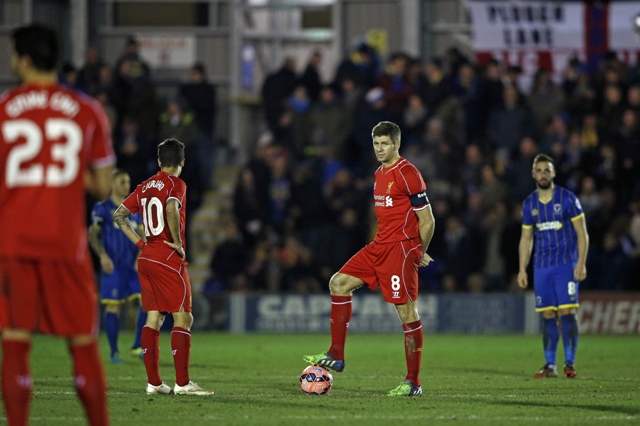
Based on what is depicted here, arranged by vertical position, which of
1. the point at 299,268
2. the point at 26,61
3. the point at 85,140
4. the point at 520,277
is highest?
the point at 26,61

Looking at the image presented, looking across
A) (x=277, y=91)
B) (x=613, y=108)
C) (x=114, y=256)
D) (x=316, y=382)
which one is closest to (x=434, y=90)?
(x=613, y=108)

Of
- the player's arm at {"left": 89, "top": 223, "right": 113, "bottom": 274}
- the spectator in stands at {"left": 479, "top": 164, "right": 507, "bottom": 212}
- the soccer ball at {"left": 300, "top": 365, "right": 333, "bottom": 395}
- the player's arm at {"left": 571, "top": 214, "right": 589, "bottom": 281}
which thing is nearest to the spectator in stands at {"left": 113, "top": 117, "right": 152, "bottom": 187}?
the spectator in stands at {"left": 479, "top": 164, "right": 507, "bottom": 212}

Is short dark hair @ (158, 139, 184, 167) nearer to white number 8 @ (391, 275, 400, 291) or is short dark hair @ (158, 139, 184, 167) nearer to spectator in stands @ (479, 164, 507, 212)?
white number 8 @ (391, 275, 400, 291)

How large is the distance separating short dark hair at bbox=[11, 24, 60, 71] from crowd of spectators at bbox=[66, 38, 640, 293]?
13667 millimetres

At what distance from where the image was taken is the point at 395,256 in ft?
30.1

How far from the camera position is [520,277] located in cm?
1125

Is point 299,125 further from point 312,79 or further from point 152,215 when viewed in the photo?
point 152,215

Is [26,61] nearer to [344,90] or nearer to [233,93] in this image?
[344,90]

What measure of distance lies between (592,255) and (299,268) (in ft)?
16.6

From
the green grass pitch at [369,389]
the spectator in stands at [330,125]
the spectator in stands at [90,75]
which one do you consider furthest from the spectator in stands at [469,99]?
the spectator in stands at [90,75]

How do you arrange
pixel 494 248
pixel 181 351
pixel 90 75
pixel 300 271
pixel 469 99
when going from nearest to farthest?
pixel 181 351
pixel 494 248
pixel 300 271
pixel 469 99
pixel 90 75

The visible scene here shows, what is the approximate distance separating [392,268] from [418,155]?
34.6 ft

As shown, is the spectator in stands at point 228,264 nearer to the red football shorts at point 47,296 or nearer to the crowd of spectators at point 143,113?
the crowd of spectators at point 143,113

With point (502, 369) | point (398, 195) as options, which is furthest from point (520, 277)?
point (398, 195)
